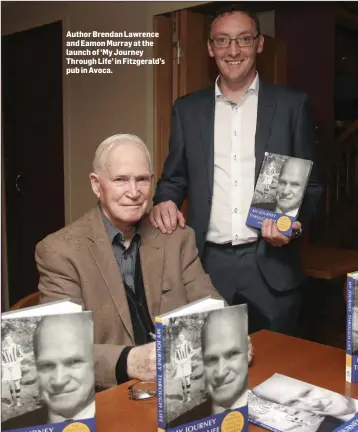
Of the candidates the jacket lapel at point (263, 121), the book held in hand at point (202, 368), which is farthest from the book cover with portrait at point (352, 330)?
the jacket lapel at point (263, 121)

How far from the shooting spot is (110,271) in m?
1.25

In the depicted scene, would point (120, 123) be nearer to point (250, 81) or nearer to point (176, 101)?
point (176, 101)

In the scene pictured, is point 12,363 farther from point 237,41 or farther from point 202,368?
point 237,41

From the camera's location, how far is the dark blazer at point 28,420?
0.75 metres

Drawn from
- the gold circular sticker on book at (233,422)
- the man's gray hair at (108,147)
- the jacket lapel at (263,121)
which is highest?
the jacket lapel at (263,121)

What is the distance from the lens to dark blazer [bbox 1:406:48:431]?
750 mm

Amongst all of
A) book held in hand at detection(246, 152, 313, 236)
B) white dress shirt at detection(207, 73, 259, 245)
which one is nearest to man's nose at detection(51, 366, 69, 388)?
book held in hand at detection(246, 152, 313, 236)

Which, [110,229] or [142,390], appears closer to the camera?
[142,390]

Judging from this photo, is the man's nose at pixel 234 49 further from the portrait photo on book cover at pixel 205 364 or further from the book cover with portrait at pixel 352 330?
the portrait photo on book cover at pixel 205 364

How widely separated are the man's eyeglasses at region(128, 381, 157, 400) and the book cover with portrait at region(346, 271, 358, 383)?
15.5 inches

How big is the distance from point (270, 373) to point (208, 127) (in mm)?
805

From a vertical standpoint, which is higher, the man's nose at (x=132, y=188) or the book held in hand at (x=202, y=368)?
the man's nose at (x=132, y=188)

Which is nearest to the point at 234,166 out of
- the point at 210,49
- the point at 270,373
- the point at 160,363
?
the point at 210,49

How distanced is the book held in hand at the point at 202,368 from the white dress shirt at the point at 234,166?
780mm
